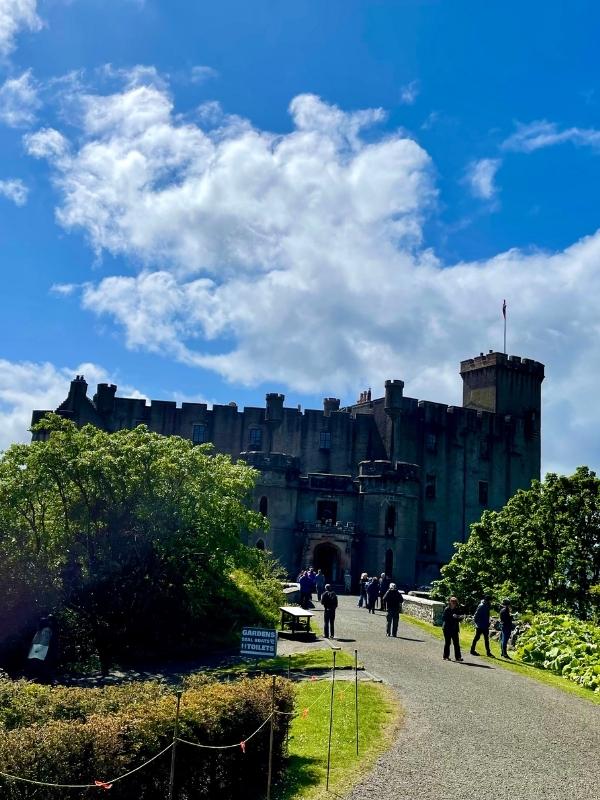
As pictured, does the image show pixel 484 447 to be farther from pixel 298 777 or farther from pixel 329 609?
pixel 298 777

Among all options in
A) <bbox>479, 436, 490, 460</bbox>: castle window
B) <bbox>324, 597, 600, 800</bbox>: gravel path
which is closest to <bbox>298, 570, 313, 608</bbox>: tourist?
<bbox>324, 597, 600, 800</bbox>: gravel path

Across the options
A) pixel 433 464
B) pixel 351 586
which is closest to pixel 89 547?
pixel 351 586

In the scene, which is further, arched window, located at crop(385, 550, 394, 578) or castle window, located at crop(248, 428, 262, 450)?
castle window, located at crop(248, 428, 262, 450)

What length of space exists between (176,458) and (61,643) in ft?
18.8

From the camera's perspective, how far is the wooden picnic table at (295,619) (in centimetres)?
2217

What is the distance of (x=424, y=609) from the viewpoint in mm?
29562

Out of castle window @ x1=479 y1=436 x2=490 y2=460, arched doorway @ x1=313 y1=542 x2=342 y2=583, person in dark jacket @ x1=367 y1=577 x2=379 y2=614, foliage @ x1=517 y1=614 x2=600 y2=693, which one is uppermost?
castle window @ x1=479 y1=436 x2=490 y2=460

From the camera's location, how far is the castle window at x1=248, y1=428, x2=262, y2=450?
54.2 metres

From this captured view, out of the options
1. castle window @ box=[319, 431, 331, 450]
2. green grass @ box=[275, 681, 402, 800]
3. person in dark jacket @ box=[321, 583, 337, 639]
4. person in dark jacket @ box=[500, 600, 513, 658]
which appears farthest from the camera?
castle window @ box=[319, 431, 331, 450]

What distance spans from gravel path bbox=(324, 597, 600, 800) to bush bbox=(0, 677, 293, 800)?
157cm

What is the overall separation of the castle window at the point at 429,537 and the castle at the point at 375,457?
7 cm

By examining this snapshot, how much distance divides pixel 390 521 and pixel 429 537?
9.48 m

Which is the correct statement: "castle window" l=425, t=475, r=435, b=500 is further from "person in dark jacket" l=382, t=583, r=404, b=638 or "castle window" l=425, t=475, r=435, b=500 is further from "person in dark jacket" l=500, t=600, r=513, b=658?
"person in dark jacket" l=500, t=600, r=513, b=658

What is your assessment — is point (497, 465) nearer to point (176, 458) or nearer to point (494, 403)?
point (494, 403)
